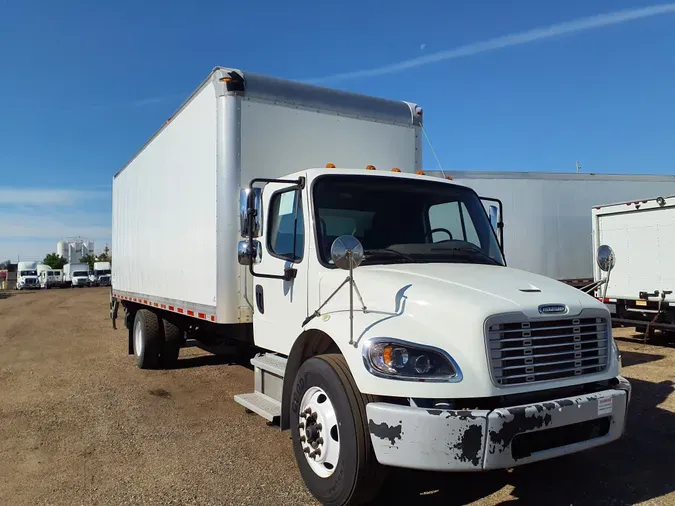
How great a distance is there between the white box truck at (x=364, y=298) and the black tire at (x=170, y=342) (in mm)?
1281

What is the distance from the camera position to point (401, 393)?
3303 mm

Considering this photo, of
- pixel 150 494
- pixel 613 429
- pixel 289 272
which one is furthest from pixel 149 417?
pixel 613 429

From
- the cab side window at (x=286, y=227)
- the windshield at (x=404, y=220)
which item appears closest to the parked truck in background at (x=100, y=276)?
the cab side window at (x=286, y=227)

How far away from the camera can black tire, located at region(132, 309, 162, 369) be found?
9.05 m

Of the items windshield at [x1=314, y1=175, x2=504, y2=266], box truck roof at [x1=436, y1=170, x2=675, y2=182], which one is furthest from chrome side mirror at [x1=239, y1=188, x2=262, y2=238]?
box truck roof at [x1=436, y1=170, x2=675, y2=182]

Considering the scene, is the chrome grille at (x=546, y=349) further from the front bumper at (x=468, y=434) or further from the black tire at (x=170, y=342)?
the black tire at (x=170, y=342)

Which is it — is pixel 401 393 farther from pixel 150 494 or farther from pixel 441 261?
pixel 150 494

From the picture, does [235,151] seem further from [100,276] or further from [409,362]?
[100,276]

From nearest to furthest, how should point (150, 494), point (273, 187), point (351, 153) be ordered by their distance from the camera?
point (150, 494) < point (273, 187) < point (351, 153)

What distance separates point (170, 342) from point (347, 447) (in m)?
6.35

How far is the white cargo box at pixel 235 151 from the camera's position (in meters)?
5.79

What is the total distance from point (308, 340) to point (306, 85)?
316 centimetres

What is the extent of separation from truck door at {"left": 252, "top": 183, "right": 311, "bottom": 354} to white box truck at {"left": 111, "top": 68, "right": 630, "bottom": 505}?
0.02 m

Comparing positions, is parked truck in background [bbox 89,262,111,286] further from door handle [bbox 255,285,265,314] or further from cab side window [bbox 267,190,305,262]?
cab side window [bbox 267,190,305,262]
